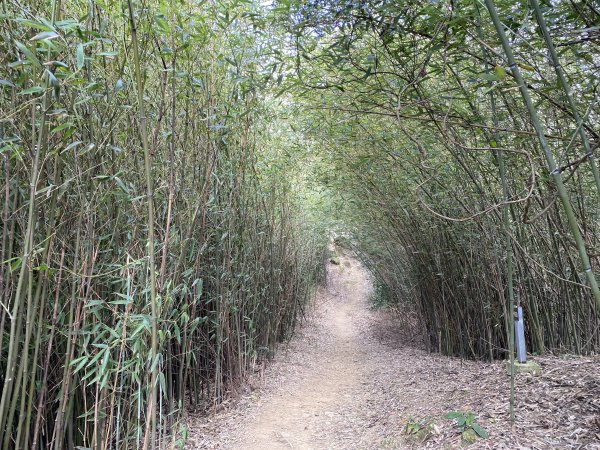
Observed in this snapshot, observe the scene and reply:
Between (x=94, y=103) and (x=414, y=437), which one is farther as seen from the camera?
(x=414, y=437)

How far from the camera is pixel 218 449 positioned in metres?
2.59

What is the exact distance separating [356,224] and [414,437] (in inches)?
170

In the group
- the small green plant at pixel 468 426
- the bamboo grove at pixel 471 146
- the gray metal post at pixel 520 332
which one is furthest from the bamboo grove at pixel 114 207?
the gray metal post at pixel 520 332

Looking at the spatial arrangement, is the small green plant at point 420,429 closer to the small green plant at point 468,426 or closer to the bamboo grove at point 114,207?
the small green plant at point 468,426

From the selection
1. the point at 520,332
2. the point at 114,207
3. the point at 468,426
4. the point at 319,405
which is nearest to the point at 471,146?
A: the point at 520,332

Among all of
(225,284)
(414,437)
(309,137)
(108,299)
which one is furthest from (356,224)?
(108,299)

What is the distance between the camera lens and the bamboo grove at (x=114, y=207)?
142 centimetres

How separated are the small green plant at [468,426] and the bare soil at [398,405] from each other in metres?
0.03

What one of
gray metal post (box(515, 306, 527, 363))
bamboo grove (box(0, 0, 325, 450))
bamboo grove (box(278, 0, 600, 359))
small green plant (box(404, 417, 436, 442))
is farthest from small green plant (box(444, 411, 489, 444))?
bamboo grove (box(0, 0, 325, 450))

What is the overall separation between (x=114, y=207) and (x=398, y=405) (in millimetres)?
2525

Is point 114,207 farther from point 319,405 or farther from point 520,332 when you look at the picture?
point 319,405

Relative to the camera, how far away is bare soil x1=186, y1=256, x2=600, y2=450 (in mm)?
1928

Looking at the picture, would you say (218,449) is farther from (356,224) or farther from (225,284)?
(356,224)

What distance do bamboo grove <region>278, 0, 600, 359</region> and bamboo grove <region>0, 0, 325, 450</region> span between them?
0.70m
